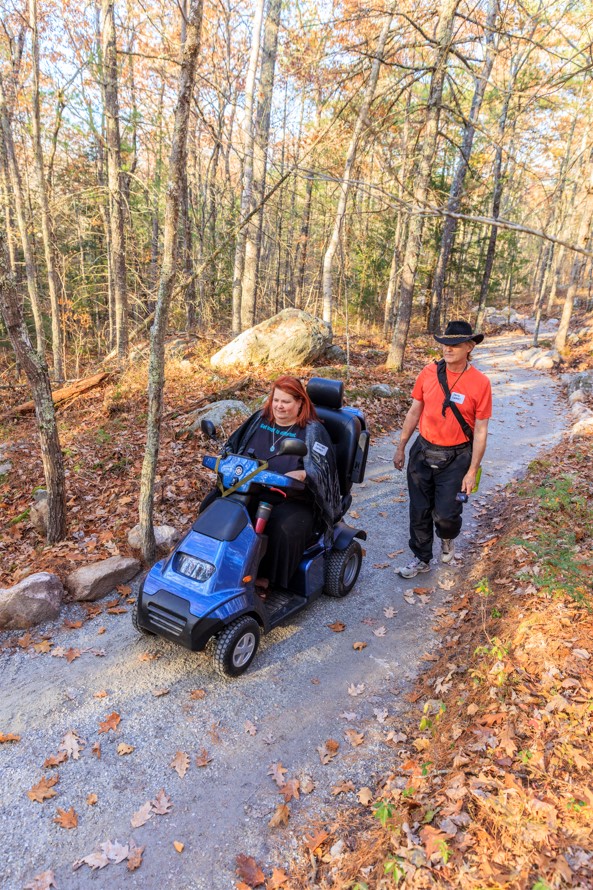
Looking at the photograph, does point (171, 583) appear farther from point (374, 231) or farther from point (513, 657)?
point (374, 231)

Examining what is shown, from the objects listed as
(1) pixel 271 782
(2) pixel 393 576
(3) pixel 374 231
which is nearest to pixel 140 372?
(2) pixel 393 576

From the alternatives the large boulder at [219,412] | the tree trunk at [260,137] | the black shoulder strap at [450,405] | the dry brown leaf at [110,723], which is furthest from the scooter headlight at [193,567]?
the tree trunk at [260,137]

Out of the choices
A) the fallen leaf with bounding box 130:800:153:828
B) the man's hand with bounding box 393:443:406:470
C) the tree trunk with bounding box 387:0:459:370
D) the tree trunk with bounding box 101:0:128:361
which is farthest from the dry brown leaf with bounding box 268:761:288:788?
the tree trunk with bounding box 387:0:459:370

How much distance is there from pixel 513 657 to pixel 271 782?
172 cm

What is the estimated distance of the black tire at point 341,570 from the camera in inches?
166

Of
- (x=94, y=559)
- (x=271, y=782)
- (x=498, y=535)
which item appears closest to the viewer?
(x=271, y=782)

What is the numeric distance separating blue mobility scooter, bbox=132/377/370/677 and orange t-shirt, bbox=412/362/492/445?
1.35 metres

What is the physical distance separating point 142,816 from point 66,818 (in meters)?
0.39

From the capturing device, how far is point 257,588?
12.6 feet

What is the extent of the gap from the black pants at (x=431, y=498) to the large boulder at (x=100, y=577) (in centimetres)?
270

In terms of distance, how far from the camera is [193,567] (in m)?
3.29

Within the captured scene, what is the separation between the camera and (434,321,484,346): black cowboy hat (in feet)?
12.6

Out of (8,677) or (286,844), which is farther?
(8,677)

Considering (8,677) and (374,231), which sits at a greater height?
(374,231)
